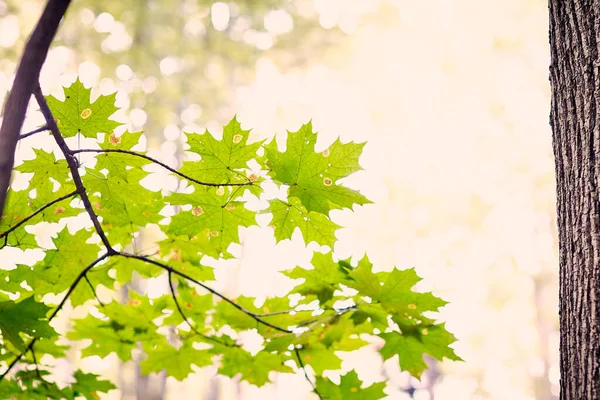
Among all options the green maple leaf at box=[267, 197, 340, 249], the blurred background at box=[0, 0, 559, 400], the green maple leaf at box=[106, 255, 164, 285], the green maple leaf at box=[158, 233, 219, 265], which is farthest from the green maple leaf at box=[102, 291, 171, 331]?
the blurred background at box=[0, 0, 559, 400]

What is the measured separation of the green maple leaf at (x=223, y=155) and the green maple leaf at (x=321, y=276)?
17.4 inches

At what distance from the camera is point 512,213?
9.77 m

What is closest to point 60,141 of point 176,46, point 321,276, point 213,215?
point 213,215

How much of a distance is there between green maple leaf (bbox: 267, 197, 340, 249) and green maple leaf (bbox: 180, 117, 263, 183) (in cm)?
16

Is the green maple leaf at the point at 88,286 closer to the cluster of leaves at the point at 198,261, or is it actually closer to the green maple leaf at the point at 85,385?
the cluster of leaves at the point at 198,261

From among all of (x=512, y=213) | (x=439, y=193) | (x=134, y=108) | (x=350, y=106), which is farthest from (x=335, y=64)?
(x=512, y=213)

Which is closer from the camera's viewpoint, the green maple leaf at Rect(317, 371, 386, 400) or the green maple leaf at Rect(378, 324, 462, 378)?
the green maple leaf at Rect(378, 324, 462, 378)

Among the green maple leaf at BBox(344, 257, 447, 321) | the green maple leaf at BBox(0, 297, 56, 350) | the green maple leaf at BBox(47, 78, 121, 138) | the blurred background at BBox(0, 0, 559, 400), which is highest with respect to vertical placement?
the blurred background at BBox(0, 0, 559, 400)

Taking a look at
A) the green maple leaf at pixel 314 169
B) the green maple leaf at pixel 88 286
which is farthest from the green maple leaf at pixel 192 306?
the green maple leaf at pixel 314 169

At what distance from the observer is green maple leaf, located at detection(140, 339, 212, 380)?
6.61 ft

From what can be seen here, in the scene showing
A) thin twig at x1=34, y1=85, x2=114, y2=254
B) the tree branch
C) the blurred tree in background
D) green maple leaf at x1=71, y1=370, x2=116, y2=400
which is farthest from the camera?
the blurred tree in background

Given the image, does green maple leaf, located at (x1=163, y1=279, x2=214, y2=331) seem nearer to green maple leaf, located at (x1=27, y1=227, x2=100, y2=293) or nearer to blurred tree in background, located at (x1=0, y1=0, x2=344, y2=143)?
green maple leaf, located at (x1=27, y1=227, x2=100, y2=293)

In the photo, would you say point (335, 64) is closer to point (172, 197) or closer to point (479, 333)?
point (479, 333)

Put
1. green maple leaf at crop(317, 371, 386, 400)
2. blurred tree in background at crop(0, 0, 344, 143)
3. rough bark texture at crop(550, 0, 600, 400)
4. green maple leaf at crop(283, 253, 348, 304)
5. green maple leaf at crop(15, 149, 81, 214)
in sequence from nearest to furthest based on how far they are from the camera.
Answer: rough bark texture at crop(550, 0, 600, 400) < green maple leaf at crop(15, 149, 81, 214) < green maple leaf at crop(283, 253, 348, 304) < green maple leaf at crop(317, 371, 386, 400) < blurred tree in background at crop(0, 0, 344, 143)
